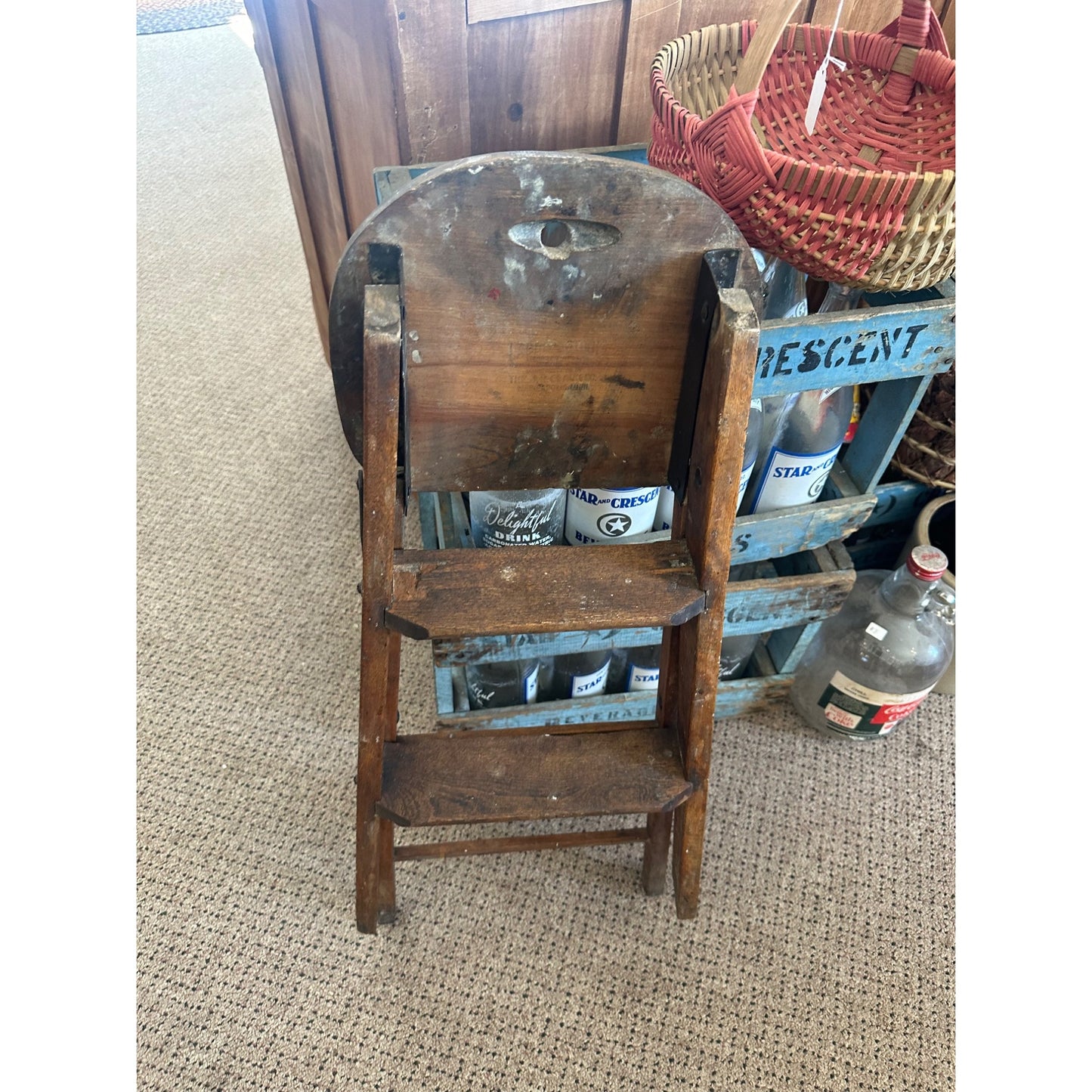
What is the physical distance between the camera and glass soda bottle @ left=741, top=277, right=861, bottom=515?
1.04 m

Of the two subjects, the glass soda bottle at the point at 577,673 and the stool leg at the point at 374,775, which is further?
the glass soda bottle at the point at 577,673

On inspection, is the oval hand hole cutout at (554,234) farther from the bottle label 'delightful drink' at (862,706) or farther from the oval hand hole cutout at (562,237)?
the bottle label 'delightful drink' at (862,706)

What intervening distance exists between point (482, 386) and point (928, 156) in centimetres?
52

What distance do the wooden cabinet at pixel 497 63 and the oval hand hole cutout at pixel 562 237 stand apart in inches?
13.1

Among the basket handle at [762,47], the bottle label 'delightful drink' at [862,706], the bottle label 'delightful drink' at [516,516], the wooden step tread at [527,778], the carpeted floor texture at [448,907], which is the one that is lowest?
the carpeted floor texture at [448,907]

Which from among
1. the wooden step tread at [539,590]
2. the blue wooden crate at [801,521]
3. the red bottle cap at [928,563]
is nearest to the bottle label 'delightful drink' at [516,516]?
the blue wooden crate at [801,521]

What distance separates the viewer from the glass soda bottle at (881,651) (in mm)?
1188

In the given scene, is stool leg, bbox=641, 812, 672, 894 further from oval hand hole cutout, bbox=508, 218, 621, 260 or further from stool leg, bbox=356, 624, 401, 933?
oval hand hole cutout, bbox=508, 218, 621, 260

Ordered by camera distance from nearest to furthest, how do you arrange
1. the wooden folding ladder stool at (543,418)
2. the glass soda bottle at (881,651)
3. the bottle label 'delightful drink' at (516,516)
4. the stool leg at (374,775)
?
the wooden folding ladder stool at (543,418), the stool leg at (374,775), the bottle label 'delightful drink' at (516,516), the glass soda bottle at (881,651)

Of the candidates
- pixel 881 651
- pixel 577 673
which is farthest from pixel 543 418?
pixel 881 651

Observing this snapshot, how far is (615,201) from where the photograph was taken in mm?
679

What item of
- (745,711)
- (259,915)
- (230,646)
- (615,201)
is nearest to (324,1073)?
(259,915)

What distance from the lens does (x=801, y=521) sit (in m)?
1.09

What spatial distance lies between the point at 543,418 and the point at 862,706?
710mm
